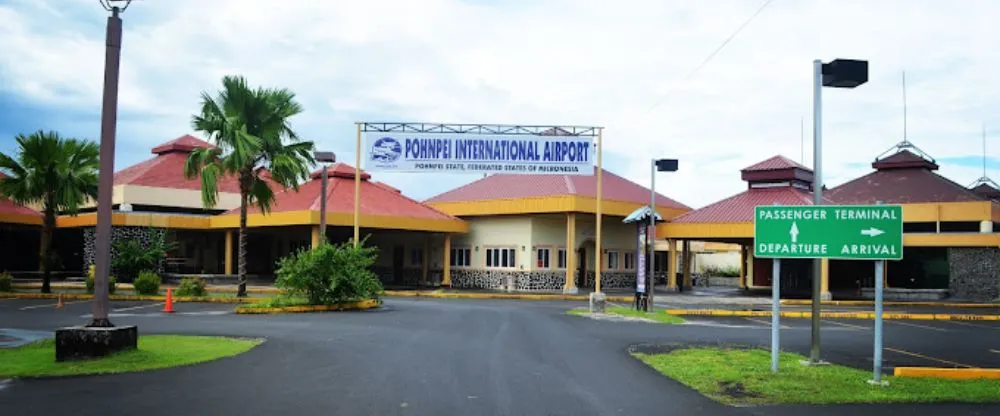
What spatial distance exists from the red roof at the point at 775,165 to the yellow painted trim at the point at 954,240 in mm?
6103

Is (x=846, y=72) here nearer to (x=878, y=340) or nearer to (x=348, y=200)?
(x=878, y=340)

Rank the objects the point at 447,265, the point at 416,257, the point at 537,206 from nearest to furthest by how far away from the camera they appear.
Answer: the point at 537,206
the point at 447,265
the point at 416,257

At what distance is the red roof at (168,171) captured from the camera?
43.5 metres

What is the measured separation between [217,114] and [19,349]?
15059 millimetres

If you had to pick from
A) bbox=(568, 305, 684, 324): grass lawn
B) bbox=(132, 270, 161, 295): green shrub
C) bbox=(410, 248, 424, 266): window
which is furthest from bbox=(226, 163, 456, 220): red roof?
bbox=(568, 305, 684, 324): grass lawn

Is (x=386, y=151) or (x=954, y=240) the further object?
(x=954, y=240)

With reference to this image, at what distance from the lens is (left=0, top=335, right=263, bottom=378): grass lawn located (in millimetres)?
11207

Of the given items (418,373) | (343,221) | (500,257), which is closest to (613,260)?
(500,257)

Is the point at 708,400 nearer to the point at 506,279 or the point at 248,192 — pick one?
the point at 248,192

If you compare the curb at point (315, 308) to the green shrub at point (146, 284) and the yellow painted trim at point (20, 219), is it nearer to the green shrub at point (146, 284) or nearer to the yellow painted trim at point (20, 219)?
the green shrub at point (146, 284)

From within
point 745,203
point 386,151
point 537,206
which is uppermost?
point 386,151

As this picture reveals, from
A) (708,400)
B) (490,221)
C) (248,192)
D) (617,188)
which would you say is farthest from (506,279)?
(708,400)

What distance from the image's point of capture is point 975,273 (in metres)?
37.2

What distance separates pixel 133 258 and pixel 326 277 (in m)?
16.2
